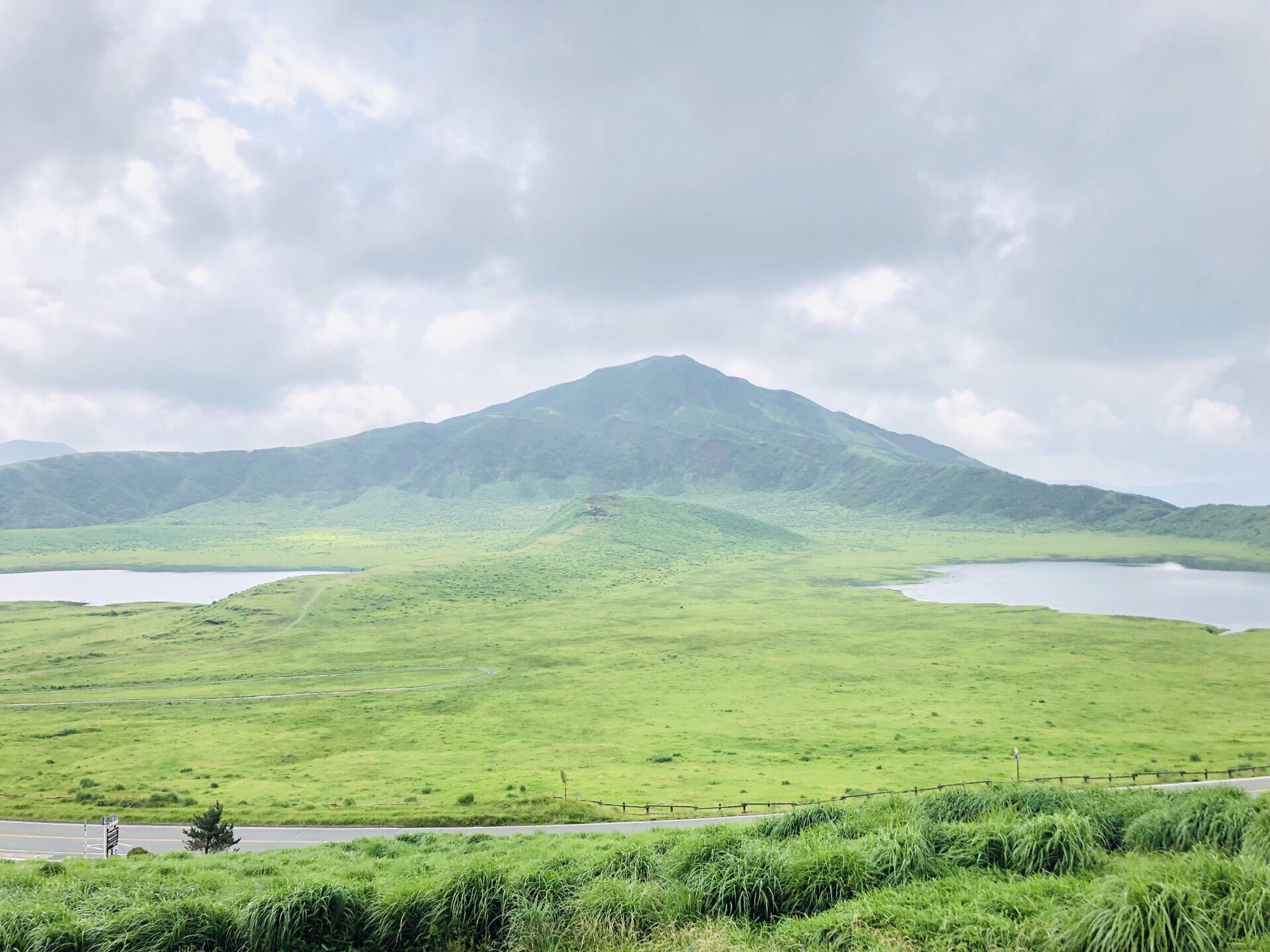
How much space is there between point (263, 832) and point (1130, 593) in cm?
18100

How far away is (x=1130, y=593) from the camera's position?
15962 centimetres

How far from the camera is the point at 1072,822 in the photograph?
1406 centimetres

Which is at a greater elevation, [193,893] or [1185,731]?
[193,893]

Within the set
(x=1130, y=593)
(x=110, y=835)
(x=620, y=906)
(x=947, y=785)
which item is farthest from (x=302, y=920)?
(x=1130, y=593)

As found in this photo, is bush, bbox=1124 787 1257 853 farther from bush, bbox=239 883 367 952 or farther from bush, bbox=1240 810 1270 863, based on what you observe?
bush, bbox=239 883 367 952

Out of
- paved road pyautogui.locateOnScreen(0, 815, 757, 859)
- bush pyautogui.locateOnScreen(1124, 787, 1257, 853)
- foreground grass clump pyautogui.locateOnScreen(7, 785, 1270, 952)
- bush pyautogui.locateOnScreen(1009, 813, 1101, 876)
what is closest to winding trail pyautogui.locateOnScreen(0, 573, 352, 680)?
paved road pyautogui.locateOnScreen(0, 815, 757, 859)

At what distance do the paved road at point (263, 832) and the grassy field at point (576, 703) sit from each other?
1.73 m

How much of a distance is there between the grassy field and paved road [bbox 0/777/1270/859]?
173 centimetres

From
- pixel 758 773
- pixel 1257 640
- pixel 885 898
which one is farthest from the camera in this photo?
pixel 1257 640

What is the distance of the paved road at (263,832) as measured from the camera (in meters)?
36.8

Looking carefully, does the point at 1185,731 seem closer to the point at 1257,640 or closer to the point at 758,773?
the point at 758,773

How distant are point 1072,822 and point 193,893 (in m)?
18.6

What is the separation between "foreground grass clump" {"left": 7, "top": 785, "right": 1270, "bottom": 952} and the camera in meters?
9.71

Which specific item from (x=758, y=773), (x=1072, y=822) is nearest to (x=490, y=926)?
(x=1072, y=822)
